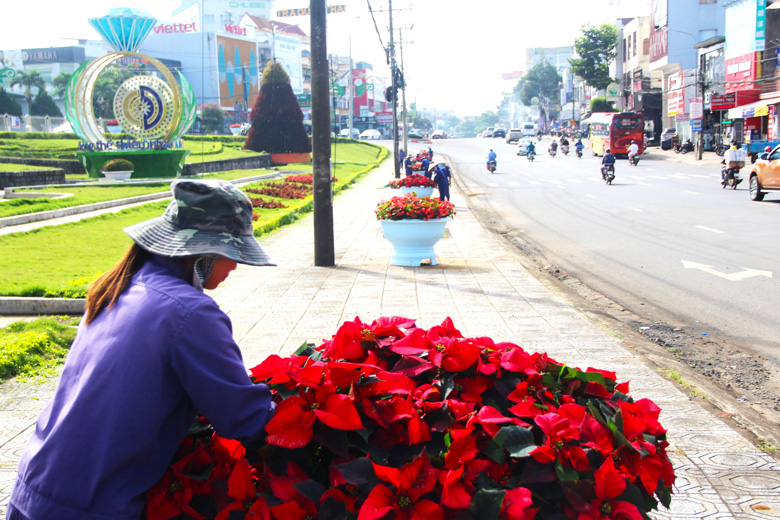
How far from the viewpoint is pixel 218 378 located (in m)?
1.86

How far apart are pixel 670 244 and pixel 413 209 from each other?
501cm

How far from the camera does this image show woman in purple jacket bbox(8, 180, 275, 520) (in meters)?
1.81

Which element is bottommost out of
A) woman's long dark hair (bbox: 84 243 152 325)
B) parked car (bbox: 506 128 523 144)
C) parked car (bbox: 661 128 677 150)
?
woman's long dark hair (bbox: 84 243 152 325)

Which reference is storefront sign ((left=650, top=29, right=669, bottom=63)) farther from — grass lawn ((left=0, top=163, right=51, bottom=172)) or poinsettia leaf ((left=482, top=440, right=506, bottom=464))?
poinsettia leaf ((left=482, top=440, right=506, bottom=464))

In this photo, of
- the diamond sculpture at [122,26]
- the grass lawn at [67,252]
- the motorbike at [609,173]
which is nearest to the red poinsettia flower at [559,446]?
the grass lawn at [67,252]

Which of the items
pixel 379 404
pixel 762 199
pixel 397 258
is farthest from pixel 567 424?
pixel 762 199

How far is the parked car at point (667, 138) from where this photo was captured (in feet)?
163

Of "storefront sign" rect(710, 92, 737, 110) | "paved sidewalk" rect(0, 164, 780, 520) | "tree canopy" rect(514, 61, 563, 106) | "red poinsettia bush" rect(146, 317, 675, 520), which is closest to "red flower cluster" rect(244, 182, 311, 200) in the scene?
"paved sidewalk" rect(0, 164, 780, 520)

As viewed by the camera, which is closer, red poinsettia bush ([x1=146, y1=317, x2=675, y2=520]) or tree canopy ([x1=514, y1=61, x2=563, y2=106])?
Answer: red poinsettia bush ([x1=146, y1=317, x2=675, y2=520])

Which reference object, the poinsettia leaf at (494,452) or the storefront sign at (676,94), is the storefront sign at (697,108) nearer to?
the storefront sign at (676,94)

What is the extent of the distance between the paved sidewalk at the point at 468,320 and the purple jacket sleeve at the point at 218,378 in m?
1.95

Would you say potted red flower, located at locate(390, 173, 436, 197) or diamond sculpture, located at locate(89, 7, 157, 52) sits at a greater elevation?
diamond sculpture, located at locate(89, 7, 157, 52)

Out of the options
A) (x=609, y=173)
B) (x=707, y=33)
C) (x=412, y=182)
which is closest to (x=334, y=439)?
(x=412, y=182)

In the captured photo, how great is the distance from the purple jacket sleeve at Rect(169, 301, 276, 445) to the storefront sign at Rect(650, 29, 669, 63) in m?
57.7
